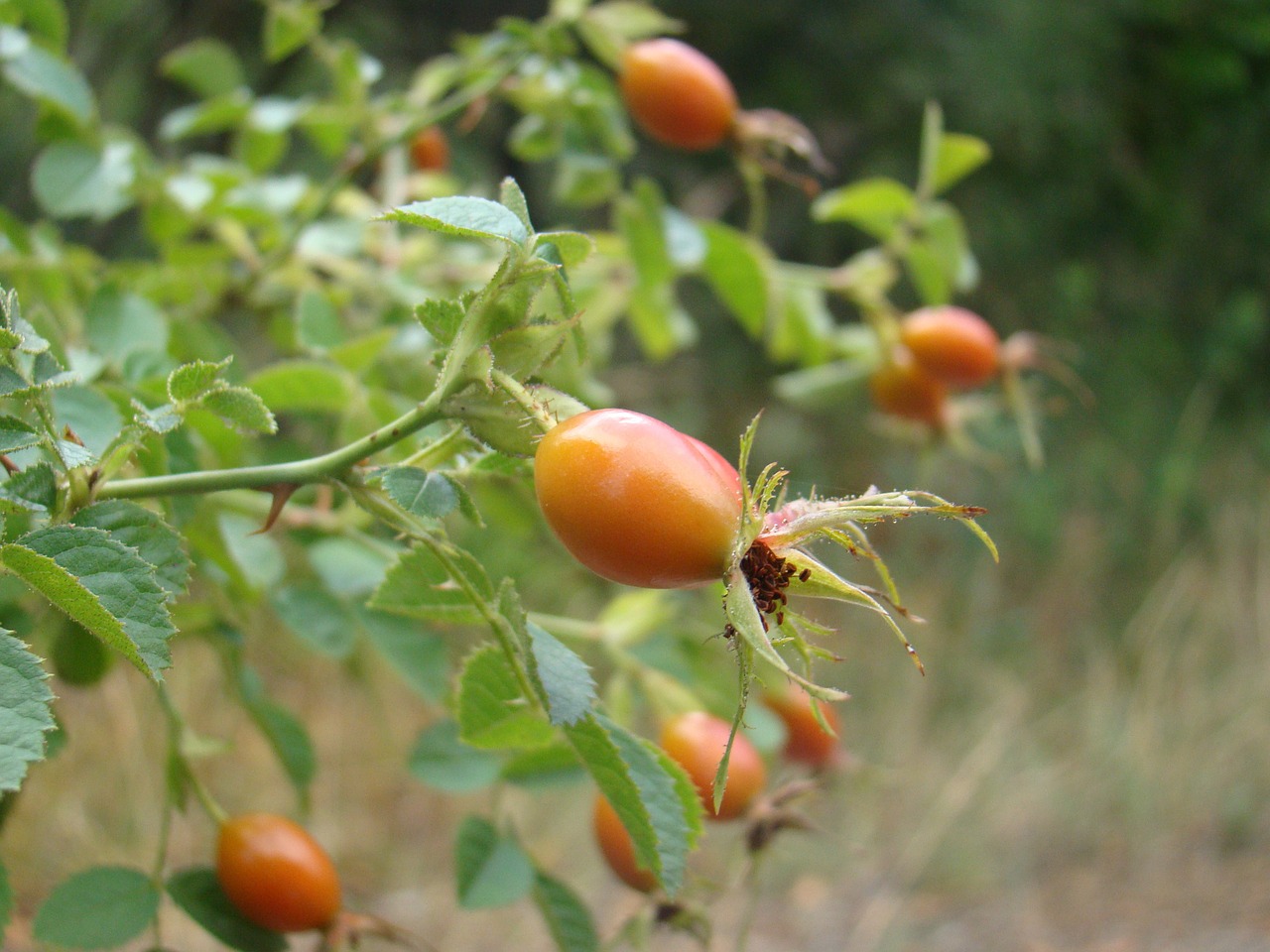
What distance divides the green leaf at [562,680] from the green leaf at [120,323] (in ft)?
1.26

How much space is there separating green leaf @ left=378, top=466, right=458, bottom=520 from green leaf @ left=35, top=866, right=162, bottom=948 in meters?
0.35

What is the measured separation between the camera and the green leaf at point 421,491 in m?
0.40

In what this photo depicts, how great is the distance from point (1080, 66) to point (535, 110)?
2.90 m

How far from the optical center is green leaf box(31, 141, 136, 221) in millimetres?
795

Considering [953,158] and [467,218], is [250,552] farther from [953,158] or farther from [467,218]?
[953,158]

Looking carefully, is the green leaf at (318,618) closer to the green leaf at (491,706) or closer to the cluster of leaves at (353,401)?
the cluster of leaves at (353,401)

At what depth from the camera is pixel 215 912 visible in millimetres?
586

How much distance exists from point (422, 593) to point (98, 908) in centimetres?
28

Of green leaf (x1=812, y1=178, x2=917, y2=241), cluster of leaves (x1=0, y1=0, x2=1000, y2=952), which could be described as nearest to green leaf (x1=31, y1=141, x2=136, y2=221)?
cluster of leaves (x1=0, y1=0, x2=1000, y2=952)

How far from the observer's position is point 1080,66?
3223 mm

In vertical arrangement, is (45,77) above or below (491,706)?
above

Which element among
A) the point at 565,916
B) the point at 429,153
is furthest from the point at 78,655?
the point at 429,153

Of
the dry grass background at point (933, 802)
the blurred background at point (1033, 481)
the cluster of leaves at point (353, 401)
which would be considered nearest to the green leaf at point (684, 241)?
the cluster of leaves at point (353, 401)

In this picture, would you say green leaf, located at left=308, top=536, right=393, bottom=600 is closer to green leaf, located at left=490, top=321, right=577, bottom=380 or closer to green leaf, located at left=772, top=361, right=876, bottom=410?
green leaf, located at left=490, top=321, right=577, bottom=380
